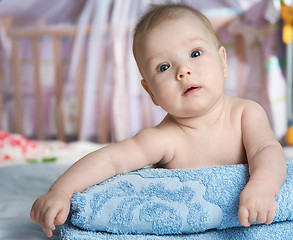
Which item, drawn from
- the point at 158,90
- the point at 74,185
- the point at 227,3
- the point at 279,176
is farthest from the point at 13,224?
the point at 227,3

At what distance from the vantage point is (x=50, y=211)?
662mm

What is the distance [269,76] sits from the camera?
2.67 meters

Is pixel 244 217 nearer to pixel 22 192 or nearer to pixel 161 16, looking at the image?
pixel 161 16

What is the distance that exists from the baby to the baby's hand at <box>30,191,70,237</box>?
0.05 meters

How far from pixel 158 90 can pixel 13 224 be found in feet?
1.17

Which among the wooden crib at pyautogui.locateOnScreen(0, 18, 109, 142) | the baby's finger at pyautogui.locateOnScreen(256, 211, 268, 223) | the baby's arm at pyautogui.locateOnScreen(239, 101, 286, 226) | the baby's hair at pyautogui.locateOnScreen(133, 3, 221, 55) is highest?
the baby's hair at pyautogui.locateOnScreen(133, 3, 221, 55)

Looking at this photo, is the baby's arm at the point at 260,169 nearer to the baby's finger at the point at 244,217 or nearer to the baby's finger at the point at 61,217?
the baby's finger at the point at 244,217

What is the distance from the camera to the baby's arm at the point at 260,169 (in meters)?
0.61

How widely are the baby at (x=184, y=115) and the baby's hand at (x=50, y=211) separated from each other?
5 centimetres

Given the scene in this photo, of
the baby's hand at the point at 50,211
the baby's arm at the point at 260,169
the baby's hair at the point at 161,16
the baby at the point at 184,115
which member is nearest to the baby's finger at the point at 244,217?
the baby's arm at the point at 260,169

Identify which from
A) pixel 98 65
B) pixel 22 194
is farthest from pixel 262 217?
pixel 98 65

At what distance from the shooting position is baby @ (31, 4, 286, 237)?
79 centimetres

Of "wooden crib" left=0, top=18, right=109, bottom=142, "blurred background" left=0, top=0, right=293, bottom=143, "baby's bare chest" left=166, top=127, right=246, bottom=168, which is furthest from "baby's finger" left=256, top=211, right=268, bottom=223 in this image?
"wooden crib" left=0, top=18, right=109, bottom=142

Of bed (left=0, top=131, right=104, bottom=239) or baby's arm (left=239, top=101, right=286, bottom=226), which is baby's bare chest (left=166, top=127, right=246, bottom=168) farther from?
bed (left=0, top=131, right=104, bottom=239)
